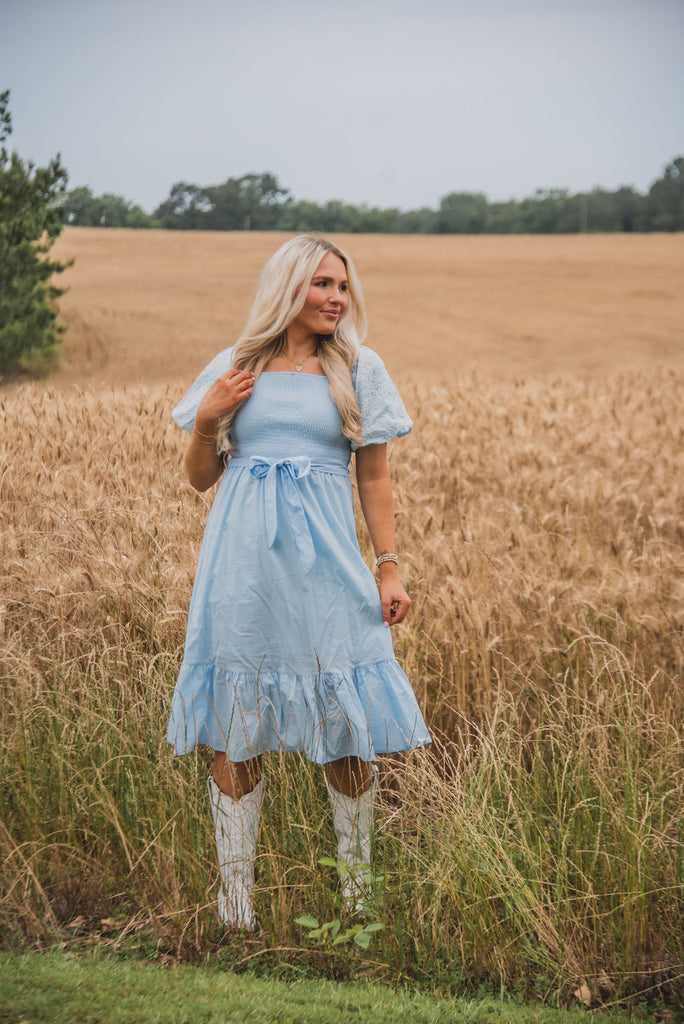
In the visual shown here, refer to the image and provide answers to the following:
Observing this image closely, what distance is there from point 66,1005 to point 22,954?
0.49 m

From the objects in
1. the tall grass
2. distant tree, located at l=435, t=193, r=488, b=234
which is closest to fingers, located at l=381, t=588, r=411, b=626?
the tall grass

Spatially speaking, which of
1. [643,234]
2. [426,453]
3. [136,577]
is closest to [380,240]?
[643,234]

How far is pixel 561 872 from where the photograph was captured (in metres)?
2.95

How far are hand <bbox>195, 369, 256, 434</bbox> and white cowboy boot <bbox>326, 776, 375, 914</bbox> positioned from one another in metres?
1.17

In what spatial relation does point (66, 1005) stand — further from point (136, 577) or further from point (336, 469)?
point (136, 577)

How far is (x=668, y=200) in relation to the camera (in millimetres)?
52031

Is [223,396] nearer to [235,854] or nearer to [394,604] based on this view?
[394,604]

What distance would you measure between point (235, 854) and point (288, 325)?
1.55 metres

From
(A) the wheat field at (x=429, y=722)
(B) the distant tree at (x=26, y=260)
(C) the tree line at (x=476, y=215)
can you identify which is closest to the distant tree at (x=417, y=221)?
(C) the tree line at (x=476, y=215)

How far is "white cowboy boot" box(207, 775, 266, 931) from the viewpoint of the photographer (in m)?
2.67

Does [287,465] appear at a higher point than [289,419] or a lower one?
lower

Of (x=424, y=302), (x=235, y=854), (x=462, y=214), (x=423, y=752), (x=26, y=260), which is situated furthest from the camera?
(x=462, y=214)

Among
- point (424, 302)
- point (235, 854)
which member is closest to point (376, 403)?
point (235, 854)

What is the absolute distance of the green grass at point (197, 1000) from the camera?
208 cm
